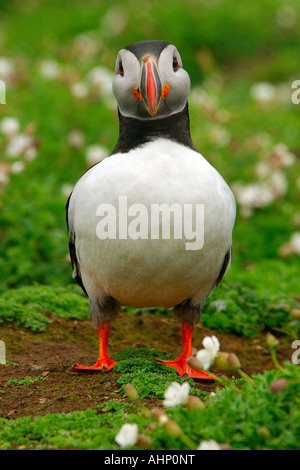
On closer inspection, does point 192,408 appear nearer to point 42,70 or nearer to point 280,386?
point 280,386

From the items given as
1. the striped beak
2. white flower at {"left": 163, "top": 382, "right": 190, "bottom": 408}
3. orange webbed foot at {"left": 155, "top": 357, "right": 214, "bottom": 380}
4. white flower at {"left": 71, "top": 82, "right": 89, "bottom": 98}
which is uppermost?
white flower at {"left": 71, "top": 82, "right": 89, "bottom": 98}

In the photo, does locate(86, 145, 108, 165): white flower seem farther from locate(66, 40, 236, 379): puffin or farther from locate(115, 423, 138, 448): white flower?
locate(115, 423, 138, 448): white flower

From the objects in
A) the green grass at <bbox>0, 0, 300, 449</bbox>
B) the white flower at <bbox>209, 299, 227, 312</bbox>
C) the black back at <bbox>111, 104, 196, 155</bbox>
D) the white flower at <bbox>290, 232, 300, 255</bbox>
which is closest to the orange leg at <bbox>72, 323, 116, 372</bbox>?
the green grass at <bbox>0, 0, 300, 449</bbox>

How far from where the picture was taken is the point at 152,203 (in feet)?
12.6

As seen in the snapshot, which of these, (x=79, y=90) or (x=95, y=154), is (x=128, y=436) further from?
(x=79, y=90)

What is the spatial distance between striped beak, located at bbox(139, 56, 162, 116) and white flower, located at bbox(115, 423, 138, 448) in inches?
66.2

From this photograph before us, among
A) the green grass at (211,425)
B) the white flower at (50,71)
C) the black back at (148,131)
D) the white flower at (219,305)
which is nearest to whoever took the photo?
the green grass at (211,425)

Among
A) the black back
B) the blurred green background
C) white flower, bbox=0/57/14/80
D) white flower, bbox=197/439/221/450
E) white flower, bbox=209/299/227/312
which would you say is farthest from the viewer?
white flower, bbox=0/57/14/80

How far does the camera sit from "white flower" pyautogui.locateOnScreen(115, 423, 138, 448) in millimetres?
2951

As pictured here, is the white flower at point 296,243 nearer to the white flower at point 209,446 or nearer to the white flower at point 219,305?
the white flower at point 219,305

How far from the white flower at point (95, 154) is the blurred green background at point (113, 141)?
12mm

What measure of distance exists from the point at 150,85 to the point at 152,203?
0.62 m

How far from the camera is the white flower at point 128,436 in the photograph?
9.68ft

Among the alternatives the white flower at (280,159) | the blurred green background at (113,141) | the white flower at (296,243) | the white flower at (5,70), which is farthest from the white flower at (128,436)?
the white flower at (5,70)
